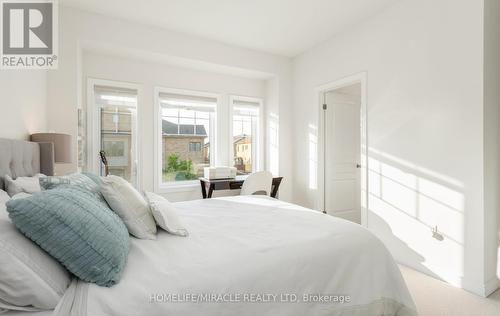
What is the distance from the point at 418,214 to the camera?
2.60 metres

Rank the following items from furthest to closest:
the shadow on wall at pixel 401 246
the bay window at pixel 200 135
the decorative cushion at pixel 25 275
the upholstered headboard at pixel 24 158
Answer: the bay window at pixel 200 135 < the shadow on wall at pixel 401 246 < the upholstered headboard at pixel 24 158 < the decorative cushion at pixel 25 275

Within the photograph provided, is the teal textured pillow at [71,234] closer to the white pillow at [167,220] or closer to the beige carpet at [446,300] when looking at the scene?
→ the white pillow at [167,220]

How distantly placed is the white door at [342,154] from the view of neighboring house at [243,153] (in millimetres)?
1338

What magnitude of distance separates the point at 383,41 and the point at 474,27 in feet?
2.86

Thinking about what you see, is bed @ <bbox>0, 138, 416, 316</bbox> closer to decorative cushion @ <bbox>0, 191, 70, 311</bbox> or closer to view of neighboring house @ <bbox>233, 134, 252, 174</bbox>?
decorative cushion @ <bbox>0, 191, 70, 311</bbox>

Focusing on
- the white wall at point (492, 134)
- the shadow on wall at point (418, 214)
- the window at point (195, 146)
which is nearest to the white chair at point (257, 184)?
the window at point (195, 146)

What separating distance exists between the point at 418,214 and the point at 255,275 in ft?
7.34

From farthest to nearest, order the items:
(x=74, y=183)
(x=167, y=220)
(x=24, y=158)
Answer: (x=24, y=158)
(x=167, y=220)
(x=74, y=183)

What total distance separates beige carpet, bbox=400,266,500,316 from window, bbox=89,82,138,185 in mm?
3466

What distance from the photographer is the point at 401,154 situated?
274 centimetres

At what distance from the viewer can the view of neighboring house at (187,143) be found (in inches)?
155

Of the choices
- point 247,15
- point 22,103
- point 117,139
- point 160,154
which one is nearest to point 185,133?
point 160,154

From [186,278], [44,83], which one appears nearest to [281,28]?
[44,83]

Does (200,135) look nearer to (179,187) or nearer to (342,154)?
(179,187)
